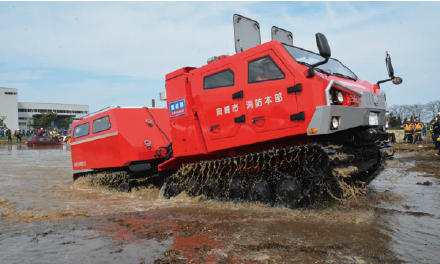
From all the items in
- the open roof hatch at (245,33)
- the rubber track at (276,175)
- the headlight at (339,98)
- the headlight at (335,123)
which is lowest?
the rubber track at (276,175)

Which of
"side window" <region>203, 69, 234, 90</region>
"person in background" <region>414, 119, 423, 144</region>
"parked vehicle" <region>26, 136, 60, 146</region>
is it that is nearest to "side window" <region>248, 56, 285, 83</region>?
"side window" <region>203, 69, 234, 90</region>

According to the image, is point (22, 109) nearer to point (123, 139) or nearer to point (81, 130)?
point (81, 130)

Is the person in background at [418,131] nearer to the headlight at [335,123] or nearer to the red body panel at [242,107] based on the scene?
the red body panel at [242,107]

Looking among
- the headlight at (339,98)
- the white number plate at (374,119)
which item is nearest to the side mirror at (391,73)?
the white number plate at (374,119)

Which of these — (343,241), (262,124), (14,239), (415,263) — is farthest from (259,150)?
(14,239)

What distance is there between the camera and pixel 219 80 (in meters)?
6.20

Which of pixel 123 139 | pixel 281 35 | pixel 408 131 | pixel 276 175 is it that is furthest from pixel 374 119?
pixel 408 131

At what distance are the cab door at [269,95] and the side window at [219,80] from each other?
394 mm

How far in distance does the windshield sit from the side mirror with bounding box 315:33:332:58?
727mm

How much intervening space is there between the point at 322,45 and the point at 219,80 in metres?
2.10

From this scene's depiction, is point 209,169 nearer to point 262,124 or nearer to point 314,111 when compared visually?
point 262,124

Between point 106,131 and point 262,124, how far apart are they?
4.81 meters

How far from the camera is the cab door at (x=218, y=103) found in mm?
5898

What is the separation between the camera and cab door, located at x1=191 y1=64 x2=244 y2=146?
590cm
